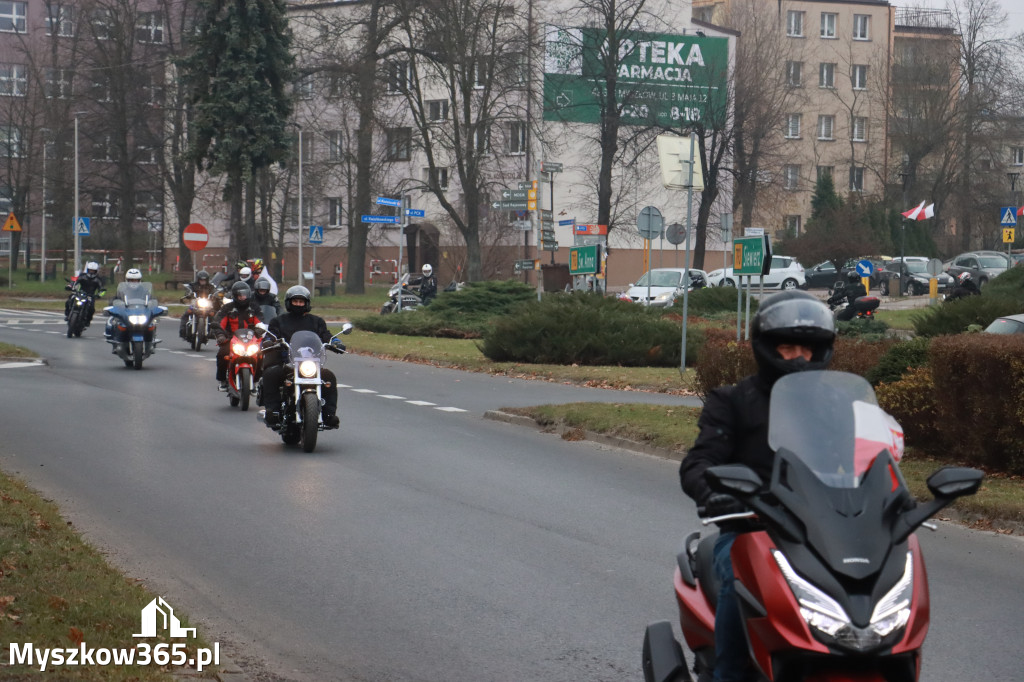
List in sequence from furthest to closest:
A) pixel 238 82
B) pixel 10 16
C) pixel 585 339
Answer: pixel 10 16 < pixel 238 82 < pixel 585 339

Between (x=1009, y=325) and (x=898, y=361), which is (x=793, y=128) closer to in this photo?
(x=1009, y=325)

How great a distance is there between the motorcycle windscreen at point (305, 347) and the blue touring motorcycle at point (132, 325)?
34.1 feet

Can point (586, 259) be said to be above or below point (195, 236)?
below

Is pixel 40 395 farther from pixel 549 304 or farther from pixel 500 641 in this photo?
pixel 500 641

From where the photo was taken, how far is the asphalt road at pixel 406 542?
6.45 meters

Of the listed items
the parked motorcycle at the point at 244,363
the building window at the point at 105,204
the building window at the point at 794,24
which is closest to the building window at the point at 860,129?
the building window at the point at 794,24

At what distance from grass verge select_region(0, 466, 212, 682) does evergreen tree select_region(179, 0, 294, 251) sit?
3692 cm

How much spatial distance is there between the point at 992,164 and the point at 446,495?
250 feet

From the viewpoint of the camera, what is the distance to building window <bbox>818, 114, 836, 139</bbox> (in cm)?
8881

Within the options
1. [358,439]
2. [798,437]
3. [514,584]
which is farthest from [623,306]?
[798,437]

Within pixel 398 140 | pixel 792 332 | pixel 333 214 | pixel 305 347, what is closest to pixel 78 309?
pixel 305 347

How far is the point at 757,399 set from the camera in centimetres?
436

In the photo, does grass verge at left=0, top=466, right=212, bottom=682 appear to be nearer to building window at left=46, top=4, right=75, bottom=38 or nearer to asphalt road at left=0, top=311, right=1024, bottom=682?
asphalt road at left=0, top=311, right=1024, bottom=682

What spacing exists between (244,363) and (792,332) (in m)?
13.9
